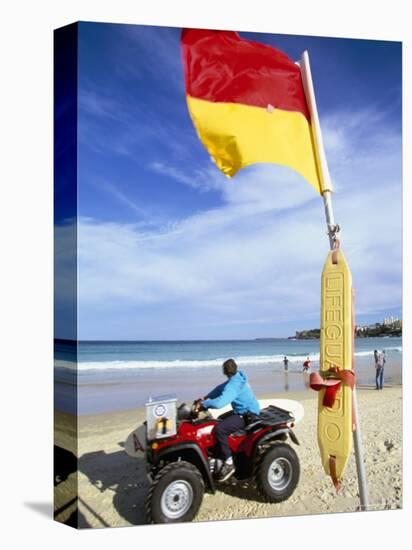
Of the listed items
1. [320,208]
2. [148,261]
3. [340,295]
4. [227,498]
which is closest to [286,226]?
[320,208]

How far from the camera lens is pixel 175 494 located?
5191 mm

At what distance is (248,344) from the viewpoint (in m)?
5.81

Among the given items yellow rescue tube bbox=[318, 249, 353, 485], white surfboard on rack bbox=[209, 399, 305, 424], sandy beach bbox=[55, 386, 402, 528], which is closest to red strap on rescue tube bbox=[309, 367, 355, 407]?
yellow rescue tube bbox=[318, 249, 353, 485]

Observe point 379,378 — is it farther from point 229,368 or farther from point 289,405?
point 229,368

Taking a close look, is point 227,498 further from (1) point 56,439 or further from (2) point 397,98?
(2) point 397,98

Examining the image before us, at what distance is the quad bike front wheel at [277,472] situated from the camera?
218 inches

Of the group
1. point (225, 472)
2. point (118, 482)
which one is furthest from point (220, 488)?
point (118, 482)

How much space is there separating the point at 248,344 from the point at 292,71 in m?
2.33

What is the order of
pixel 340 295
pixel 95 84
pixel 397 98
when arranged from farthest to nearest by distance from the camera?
pixel 397 98
pixel 340 295
pixel 95 84

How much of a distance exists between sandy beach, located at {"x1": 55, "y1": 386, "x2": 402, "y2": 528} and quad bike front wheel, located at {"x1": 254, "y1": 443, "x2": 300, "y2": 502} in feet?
0.29

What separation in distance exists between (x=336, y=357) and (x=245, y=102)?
2.23 m

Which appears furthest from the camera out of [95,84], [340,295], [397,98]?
[397,98]

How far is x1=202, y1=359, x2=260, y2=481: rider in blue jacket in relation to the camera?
17.7 feet

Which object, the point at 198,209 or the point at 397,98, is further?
the point at 397,98
